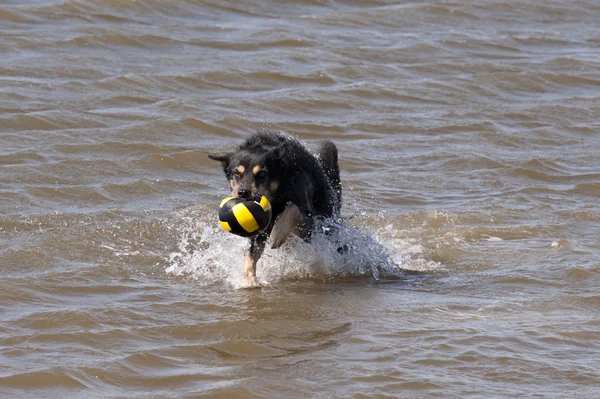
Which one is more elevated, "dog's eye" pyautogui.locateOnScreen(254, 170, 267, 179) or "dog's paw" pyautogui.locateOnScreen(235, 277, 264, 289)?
"dog's eye" pyautogui.locateOnScreen(254, 170, 267, 179)

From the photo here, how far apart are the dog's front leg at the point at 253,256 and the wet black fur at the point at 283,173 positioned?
144mm

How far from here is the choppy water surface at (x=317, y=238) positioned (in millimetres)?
6461

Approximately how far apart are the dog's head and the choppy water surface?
834mm

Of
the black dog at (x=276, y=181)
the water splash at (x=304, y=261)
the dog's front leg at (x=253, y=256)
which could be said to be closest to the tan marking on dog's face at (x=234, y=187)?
the black dog at (x=276, y=181)

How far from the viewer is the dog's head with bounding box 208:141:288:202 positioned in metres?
7.79

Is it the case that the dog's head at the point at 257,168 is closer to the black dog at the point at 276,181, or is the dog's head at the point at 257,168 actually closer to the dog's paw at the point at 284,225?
the black dog at the point at 276,181

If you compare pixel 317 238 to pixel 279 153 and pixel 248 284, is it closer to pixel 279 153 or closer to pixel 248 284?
pixel 248 284

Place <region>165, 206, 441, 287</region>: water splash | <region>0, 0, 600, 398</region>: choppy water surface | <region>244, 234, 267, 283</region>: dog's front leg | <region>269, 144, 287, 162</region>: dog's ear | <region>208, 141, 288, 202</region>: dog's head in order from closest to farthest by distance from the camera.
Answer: <region>0, 0, 600, 398</region>: choppy water surface < <region>208, 141, 288, 202</region>: dog's head < <region>269, 144, 287, 162</region>: dog's ear < <region>244, 234, 267, 283</region>: dog's front leg < <region>165, 206, 441, 287</region>: water splash

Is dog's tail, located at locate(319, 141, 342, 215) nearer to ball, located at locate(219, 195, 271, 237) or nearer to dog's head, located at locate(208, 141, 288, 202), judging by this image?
dog's head, located at locate(208, 141, 288, 202)

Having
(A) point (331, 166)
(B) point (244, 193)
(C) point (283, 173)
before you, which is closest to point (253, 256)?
(C) point (283, 173)

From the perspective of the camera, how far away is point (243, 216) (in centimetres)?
732

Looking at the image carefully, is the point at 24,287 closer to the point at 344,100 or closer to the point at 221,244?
the point at 221,244

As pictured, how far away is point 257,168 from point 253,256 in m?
0.83

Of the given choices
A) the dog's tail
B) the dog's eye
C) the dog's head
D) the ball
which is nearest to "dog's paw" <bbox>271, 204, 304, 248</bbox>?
the dog's head
